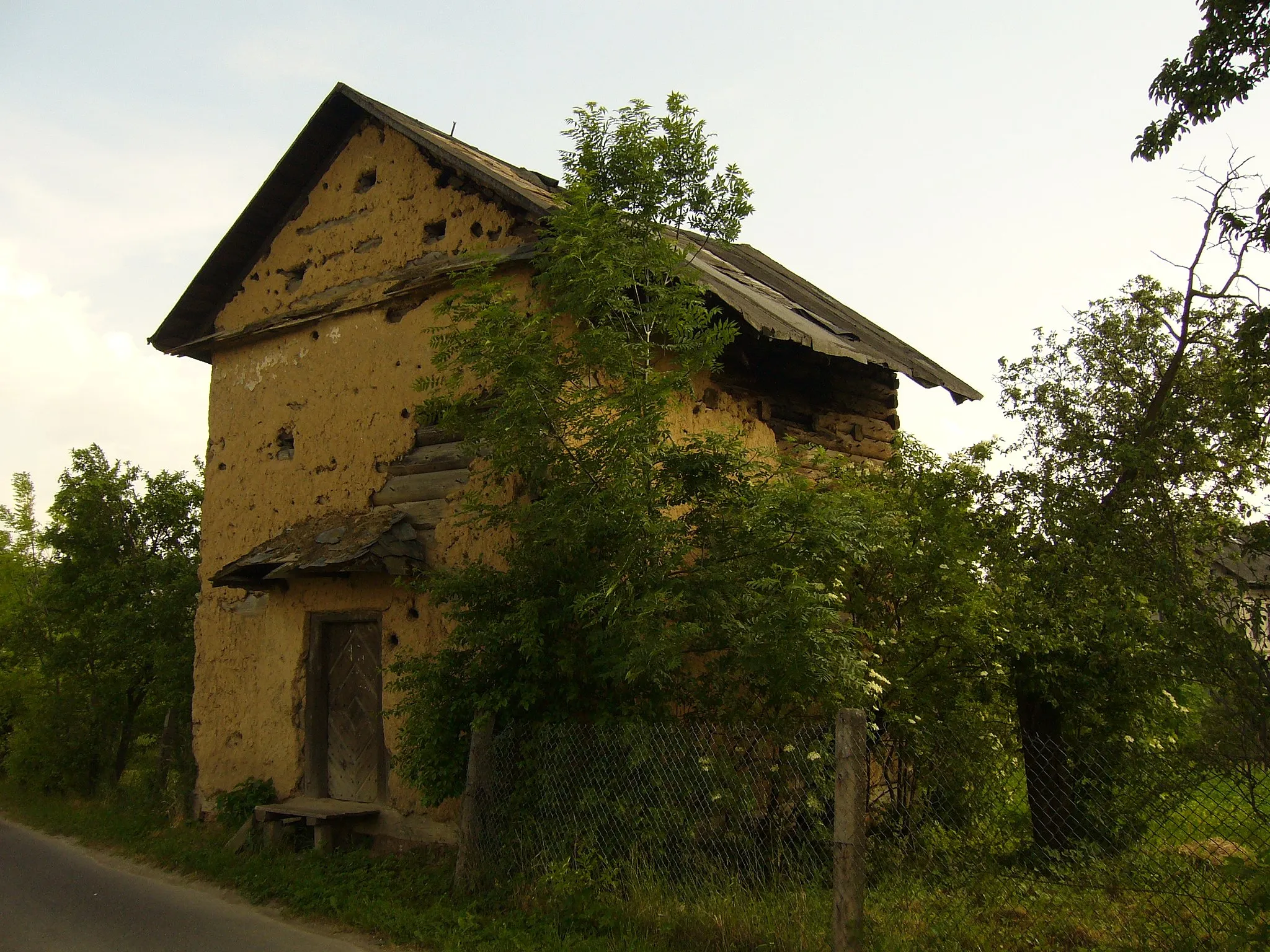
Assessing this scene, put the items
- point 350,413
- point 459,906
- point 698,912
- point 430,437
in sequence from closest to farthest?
point 698,912, point 459,906, point 430,437, point 350,413

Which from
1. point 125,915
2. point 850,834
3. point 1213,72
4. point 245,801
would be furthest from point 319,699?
point 1213,72

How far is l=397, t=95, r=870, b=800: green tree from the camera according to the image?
5660mm

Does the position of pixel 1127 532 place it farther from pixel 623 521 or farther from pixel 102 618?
pixel 102 618

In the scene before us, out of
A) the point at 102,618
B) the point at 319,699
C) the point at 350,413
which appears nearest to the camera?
the point at 319,699

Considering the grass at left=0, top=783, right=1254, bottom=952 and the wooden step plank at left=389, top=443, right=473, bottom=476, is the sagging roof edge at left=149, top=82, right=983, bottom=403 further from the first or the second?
the grass at left=0, top=783, right=1254, bottom=952

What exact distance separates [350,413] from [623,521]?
13.8 ft

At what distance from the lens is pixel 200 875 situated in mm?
7742

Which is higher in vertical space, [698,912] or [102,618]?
[102,618]

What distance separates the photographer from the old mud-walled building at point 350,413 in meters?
Result: 8.03

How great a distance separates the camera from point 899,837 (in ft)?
16.2

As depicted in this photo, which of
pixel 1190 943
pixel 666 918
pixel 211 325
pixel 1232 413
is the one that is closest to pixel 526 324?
pixel 666 918

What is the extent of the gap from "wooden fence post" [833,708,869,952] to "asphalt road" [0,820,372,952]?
303 centimetres

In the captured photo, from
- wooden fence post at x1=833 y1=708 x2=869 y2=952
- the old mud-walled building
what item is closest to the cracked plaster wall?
the old mud-walled building

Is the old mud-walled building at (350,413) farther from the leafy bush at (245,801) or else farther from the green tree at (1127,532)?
the green tree at (1127,532)
